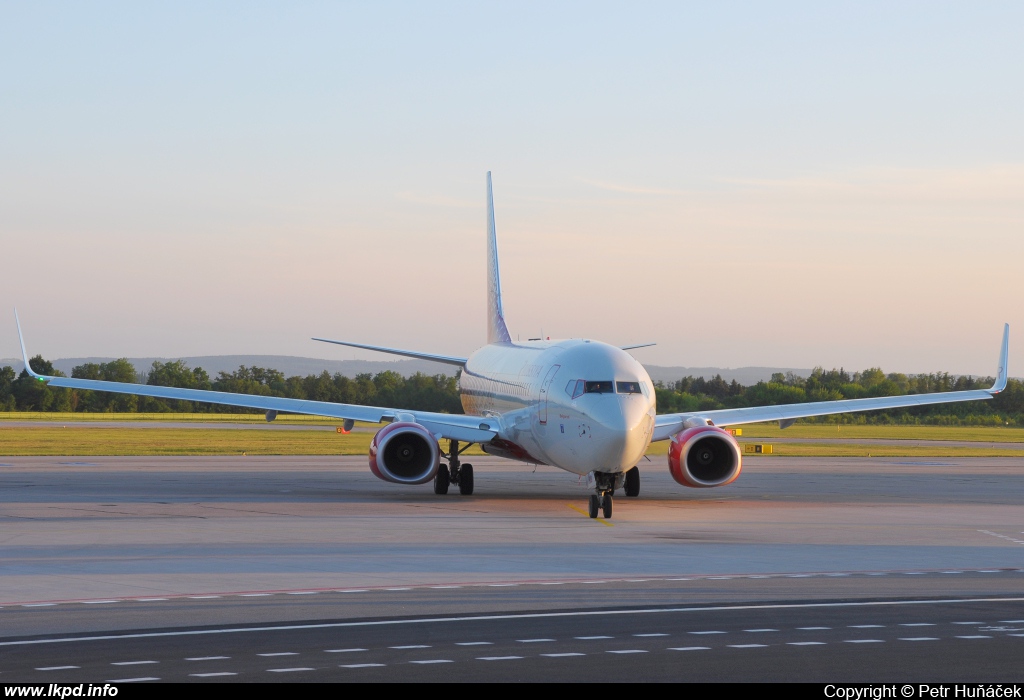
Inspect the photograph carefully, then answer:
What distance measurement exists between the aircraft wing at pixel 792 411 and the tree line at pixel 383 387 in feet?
173

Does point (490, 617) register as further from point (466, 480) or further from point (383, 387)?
point (383, 387)

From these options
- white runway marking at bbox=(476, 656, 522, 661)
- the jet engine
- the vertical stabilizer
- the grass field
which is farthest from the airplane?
the grass field

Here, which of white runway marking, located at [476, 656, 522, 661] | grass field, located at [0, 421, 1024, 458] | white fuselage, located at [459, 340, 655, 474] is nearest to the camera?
white runway marking, located at [476, 656, 522, 661]

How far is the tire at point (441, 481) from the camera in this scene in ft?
112

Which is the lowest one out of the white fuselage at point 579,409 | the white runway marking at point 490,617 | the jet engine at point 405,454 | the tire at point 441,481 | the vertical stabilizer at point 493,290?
the white runway marking at point 490,617

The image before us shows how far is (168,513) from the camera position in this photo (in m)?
26.8

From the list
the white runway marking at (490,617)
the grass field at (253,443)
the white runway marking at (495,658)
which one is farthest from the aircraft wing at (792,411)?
the white runway marking at (495,658)

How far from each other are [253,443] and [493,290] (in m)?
18.2

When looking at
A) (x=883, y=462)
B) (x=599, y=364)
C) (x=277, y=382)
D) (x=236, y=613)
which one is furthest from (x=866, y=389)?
(x=236, y=613)

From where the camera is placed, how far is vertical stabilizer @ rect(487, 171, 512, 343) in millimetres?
47781

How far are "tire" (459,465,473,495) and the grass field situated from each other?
21786mm

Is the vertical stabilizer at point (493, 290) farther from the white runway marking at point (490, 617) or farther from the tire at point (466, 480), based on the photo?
the white runway marking at point (490, 617)

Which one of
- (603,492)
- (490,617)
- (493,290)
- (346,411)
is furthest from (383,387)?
(490,617)

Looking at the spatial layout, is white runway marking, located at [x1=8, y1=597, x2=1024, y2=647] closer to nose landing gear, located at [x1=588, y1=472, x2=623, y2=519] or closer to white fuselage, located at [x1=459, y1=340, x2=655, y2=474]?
white fuselage, located at [x1=459, y1=340, x2=655, y2=474]
